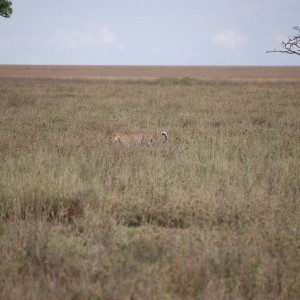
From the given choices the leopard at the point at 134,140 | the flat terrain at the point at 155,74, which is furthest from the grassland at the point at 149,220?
the flat terrain at the point at 155,74

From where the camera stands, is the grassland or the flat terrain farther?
the flat terrain

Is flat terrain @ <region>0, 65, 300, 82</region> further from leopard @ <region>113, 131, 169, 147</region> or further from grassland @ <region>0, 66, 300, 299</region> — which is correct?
grassland @ <region>0, 66, 300, 299</region>

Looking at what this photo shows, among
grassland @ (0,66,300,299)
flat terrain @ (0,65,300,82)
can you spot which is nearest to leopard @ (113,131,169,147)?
grassland @ (0,66,300,299)

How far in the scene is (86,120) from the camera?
1353cm

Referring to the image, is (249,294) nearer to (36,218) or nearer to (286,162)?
(36,218)

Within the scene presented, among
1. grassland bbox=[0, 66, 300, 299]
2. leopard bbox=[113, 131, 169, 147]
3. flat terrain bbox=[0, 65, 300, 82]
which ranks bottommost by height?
grassland bbox=[0, 66, 300, 299]

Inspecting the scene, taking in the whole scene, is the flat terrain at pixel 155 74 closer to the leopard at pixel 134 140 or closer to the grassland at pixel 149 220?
the leopard at pixel 134 140

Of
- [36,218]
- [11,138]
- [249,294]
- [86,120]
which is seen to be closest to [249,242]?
[249,294]

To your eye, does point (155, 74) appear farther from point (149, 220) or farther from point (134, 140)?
point (149, 220)

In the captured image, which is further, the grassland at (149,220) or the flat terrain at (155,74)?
the flat terrain at (155,74)

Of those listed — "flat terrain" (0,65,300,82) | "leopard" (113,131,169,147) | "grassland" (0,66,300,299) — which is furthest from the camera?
"flat terrain" (0,65,300,82)

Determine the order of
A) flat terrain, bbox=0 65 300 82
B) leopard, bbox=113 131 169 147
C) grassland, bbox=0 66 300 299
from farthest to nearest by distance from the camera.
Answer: flat terrain, bbox=0 65 300 82 → leopard, bbox=113 131 169 147 → grassland, bbox=0 66 300 299

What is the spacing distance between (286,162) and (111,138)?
4.51 m

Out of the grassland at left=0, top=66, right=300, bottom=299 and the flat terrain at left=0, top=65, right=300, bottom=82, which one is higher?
the flat terrain at left=0, top=65, right=300, bottom=82
